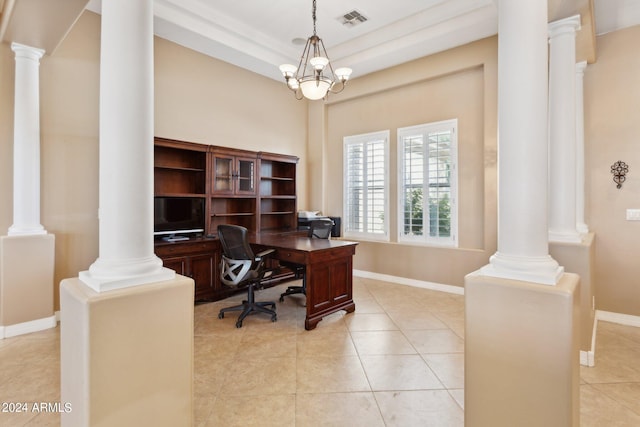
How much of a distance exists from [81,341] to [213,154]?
11.3 ft

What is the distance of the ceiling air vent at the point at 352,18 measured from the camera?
429cm

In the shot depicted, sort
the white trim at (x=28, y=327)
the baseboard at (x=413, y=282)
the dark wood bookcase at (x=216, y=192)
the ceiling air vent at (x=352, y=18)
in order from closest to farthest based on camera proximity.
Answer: the white trim at (x=28, y=327)
the dark wood bookcase at (x=216, y=192)
the ceiling air vent at (x=352, y=18)
the baseboard at (x=413, y=282)

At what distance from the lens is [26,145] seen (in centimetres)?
330

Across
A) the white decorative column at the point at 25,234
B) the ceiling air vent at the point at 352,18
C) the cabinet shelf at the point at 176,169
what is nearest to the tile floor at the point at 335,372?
the white decorative column at the point at 25,234

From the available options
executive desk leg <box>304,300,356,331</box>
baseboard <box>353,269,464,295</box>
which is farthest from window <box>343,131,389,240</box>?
executive desk leg <box>304,300,356,331</box>

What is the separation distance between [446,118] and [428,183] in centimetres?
100

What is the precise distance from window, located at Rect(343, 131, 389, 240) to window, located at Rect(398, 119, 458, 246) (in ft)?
1.04

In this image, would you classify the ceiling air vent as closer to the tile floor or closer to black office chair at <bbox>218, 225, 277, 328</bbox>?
black office chair at <bbox>218, 225, 277, 328</bbox>

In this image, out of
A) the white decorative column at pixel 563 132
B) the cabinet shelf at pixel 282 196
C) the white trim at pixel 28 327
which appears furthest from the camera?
the cabinet shelf at pixel 282 196

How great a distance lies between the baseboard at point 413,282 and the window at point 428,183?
0.64 meters

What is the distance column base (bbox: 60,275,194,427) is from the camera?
1.40 metres

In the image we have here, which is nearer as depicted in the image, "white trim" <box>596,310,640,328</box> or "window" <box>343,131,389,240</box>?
"white trim" <box>596,310,640,328</box>

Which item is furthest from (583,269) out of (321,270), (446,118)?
(446,118)

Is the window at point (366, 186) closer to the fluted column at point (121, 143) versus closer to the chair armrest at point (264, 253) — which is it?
the chair armrest at point (264, 253)
